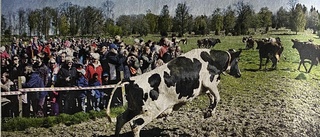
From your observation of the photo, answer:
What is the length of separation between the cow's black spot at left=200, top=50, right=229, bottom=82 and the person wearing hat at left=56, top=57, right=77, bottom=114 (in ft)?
3.22

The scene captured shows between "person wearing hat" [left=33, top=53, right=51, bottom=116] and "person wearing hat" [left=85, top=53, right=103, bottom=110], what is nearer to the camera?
"person wearing hat" [left=33, top=53, right=51, bottom=116]

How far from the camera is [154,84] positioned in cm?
332

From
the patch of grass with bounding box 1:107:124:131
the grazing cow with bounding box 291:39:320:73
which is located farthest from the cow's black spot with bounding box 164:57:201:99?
the grazing cow with bounding box 291:39:320:73

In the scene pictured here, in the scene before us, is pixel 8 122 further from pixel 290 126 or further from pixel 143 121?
pixel 290 126

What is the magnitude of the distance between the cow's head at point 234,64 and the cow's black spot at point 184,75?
0.29 meters

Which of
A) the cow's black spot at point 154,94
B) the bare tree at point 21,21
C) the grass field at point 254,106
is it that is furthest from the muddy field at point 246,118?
the bare tree at point 21,21

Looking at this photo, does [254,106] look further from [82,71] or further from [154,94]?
[82,71]

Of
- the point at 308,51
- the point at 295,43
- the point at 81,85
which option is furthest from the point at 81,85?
the point at 308,51

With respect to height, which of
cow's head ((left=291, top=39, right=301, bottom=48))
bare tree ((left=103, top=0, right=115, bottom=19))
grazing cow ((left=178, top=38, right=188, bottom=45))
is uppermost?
bare tree ((left=103, top=0, right=115, bottom=19))

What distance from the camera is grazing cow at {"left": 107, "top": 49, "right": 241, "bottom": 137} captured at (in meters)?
3.32

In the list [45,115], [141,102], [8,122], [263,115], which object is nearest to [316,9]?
[263,115]

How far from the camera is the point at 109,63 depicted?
349cm

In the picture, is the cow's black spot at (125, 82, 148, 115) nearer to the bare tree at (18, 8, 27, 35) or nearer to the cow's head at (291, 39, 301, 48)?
the bare tree at (18, 8, 27, 35)

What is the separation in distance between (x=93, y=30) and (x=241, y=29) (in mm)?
1164
